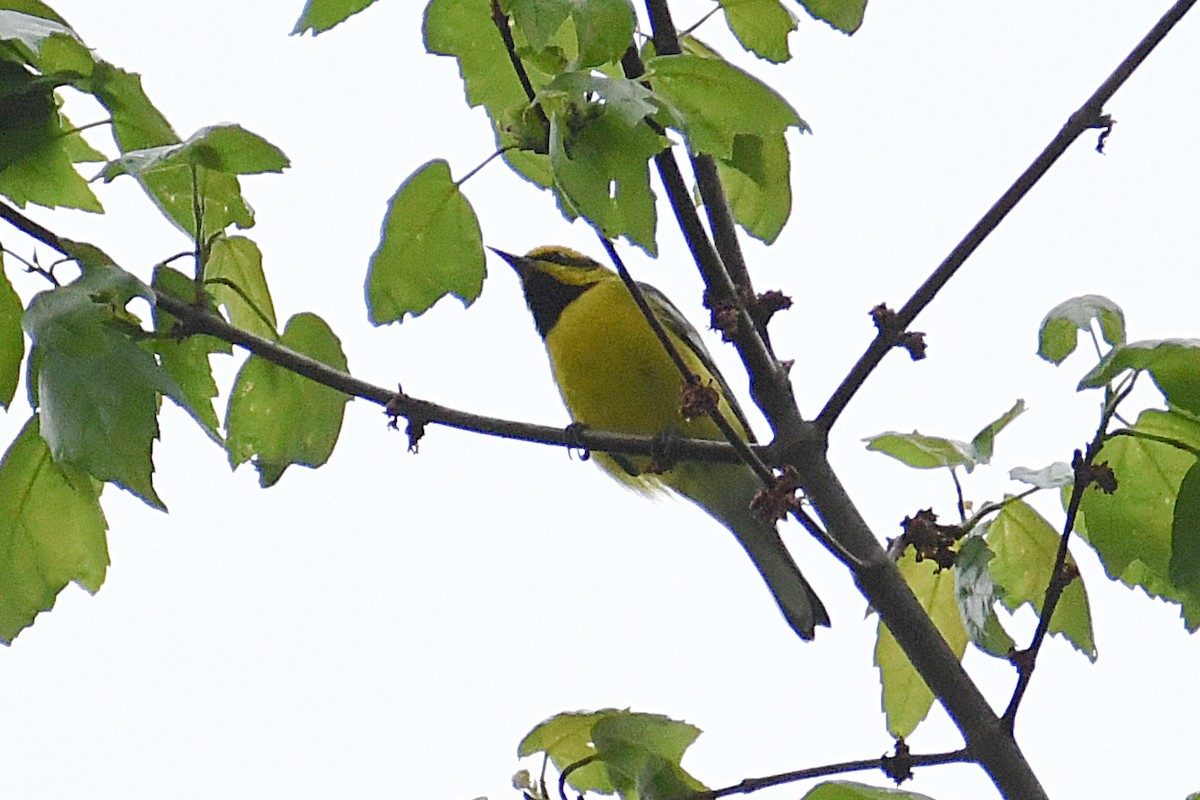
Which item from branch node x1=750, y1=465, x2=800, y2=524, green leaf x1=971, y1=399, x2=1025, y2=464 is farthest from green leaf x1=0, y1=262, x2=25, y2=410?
green leaf x1=971, y1=399, x2=1025, y2=464

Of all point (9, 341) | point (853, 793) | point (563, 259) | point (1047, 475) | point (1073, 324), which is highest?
point (563, 259)

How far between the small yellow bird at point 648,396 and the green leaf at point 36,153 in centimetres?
129

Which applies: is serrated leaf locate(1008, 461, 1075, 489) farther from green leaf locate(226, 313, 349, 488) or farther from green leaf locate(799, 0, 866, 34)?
green leaf locate(226, 313, 349, 488)

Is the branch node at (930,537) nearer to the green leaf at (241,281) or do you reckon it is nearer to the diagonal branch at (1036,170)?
the diagonal branch at (1036,170)

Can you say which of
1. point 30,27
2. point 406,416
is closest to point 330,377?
point 406,416

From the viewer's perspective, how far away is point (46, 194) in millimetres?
1178

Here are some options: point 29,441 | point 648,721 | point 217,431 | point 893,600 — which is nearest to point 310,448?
point 217,431

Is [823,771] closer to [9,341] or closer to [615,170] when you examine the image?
[615,170]

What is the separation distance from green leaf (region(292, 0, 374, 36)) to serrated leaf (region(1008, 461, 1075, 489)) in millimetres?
724

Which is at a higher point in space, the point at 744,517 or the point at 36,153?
the point at 744,517

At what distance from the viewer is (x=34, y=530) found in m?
1.25

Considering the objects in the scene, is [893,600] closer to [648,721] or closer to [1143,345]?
[648,721]

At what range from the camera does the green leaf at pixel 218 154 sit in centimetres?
106

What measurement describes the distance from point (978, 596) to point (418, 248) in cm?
63
